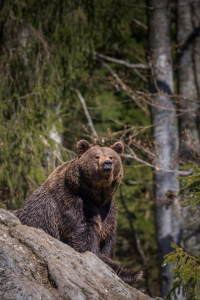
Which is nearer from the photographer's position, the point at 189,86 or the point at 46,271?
the point at 46,271

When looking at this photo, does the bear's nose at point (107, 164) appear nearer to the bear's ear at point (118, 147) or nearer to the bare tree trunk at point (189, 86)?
the bear's ear at point (118, 147)

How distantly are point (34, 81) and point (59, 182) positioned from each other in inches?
166

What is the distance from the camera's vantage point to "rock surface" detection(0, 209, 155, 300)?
313 centimetres

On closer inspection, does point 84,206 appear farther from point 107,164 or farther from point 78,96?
point 78,96

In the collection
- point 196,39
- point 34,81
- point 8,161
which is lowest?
point 8,161

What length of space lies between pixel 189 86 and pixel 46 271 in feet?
24.8

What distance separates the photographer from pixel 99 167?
464cm

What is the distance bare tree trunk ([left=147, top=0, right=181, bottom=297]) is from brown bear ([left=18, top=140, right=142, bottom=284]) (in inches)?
150

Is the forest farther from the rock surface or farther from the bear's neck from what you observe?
the rock surface

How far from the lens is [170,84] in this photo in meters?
9.77

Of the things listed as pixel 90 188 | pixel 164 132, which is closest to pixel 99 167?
pixel 90 188

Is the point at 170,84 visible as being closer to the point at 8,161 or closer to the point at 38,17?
the point at 38,17

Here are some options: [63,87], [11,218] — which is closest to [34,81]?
[63,87]

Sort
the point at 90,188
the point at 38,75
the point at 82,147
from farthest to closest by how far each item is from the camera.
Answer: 1. the point at 38,75
2. the point at 82,147
3. the point at 90,188
